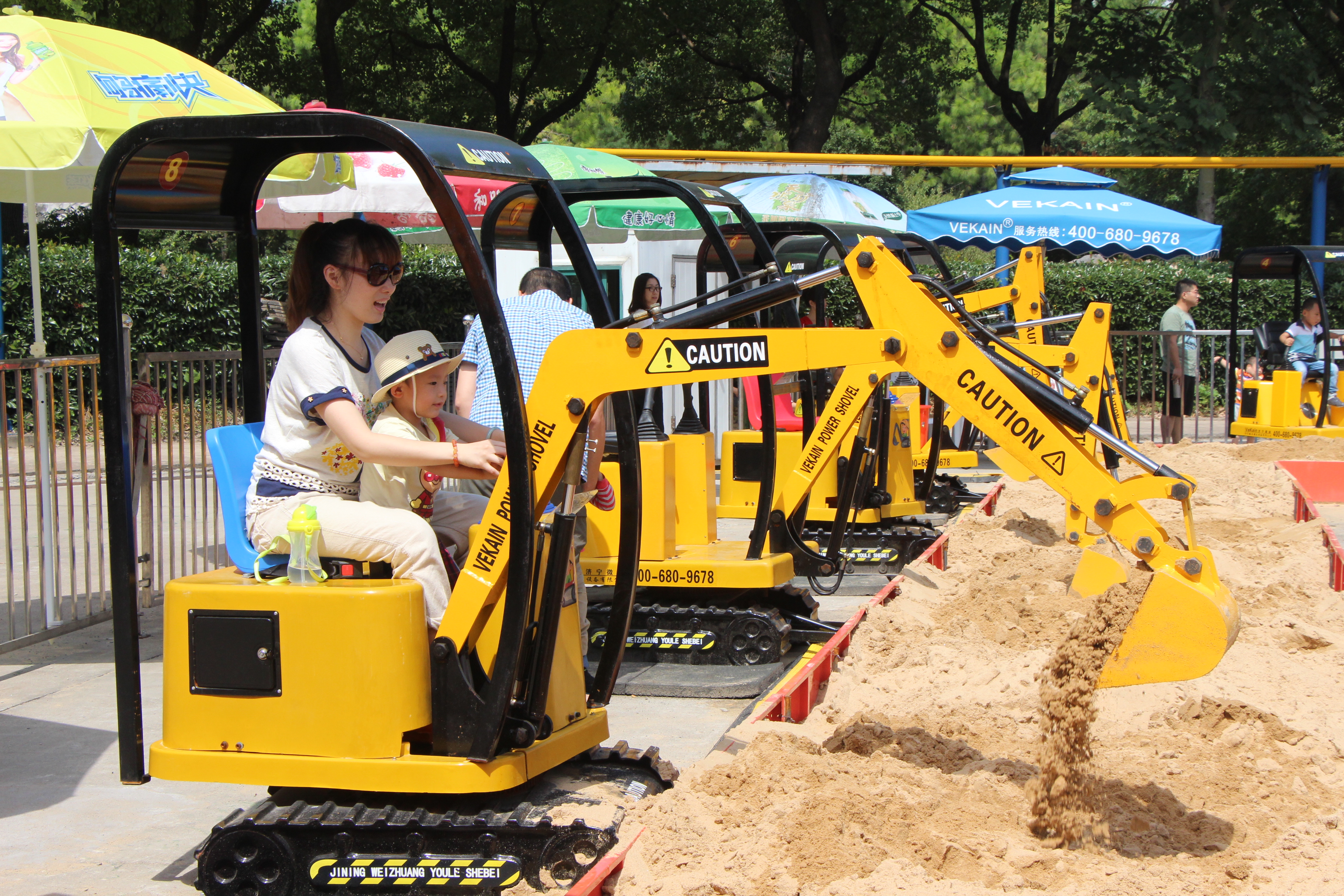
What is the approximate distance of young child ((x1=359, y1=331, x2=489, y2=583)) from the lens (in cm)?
380

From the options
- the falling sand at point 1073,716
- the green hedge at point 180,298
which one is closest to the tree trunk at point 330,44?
the green hedge at point 180,298

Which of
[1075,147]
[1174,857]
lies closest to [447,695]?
[1174,857]

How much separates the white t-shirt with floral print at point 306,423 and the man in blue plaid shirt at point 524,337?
1.79 meters

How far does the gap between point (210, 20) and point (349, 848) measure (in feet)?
80.4

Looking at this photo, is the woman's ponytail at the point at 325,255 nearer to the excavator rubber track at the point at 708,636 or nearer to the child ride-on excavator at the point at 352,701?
the child ride-on excavator at the point at 352,701

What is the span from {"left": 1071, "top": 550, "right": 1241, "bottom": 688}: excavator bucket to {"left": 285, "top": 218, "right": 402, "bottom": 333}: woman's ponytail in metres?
2.53

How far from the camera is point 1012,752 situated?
15.7ft

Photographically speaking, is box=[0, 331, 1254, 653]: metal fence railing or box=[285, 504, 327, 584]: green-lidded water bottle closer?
box=[285, 504, 327, 584]: green-lidded water bottle

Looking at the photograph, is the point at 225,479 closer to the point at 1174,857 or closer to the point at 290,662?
the point at 290,662

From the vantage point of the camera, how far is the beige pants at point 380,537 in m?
3.73

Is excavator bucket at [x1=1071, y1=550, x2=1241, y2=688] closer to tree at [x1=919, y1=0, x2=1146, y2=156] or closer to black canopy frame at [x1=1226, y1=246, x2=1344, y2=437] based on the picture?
black canopy frame at [x1=1226, y1=246, x2=1344, y2=437]

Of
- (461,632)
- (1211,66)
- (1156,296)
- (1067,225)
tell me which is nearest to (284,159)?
(461,632)

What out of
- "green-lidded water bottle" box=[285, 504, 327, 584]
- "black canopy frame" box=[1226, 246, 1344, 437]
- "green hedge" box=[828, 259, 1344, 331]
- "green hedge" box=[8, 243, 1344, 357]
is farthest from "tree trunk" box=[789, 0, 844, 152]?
"green-lidded water bottle" box=[285, 504, 327, 584]

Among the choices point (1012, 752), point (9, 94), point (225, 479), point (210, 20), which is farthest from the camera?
point (210, 20)
